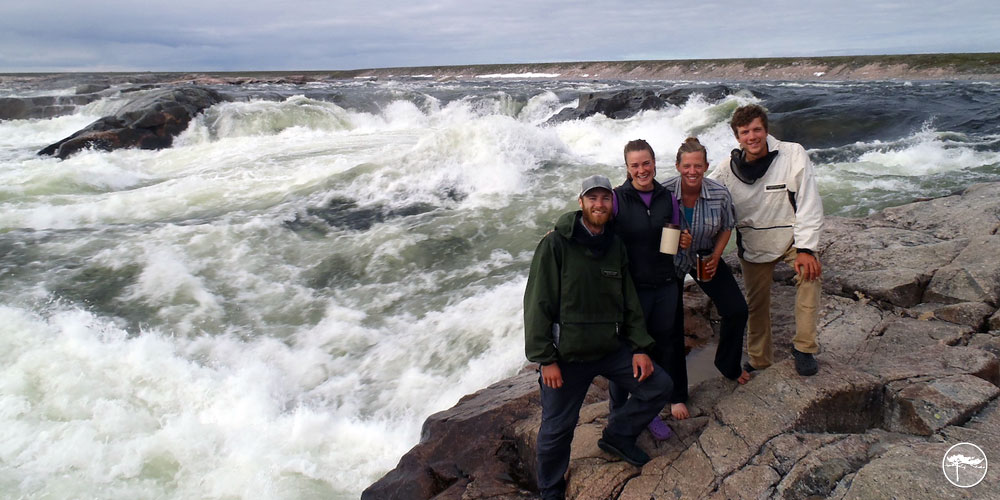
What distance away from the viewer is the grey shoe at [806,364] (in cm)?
314

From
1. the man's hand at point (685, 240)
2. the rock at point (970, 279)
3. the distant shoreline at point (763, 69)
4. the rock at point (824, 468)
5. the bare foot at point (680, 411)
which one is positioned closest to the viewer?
the rock at point (824, 468)

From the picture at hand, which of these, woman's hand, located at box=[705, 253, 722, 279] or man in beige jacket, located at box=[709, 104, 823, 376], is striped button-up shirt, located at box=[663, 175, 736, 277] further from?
man in beige jacket, located at box=[709, 104, 823, 376]

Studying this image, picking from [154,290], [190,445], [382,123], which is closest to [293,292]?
[154,290]

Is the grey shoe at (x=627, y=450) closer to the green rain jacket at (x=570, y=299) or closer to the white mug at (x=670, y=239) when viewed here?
the green rain jacket at (x=570, y=299)

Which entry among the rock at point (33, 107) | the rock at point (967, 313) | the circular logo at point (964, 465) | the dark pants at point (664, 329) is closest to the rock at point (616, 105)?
the rock at point (967, 313)

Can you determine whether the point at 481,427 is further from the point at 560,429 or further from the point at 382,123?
the point at 382,123

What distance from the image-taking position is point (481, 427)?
12.1 feet

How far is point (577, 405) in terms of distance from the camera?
2795 mm

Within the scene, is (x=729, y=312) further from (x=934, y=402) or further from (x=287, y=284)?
(x=287, y=284)

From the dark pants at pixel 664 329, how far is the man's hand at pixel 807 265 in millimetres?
610

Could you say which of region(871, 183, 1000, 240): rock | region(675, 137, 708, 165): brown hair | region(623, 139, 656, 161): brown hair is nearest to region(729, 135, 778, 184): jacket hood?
region(675, 137, 708, 165): brown hair

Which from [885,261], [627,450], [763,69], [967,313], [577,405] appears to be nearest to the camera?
[577,405]

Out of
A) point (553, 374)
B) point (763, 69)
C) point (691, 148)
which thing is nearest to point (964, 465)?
point (553, 374)

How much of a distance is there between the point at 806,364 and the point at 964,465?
0.84 metres
